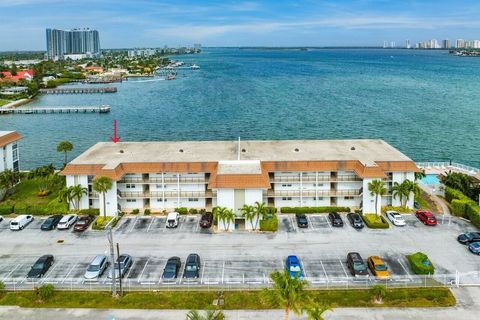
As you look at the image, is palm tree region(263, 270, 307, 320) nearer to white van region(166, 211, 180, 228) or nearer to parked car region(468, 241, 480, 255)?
parked car region(468, 241, 480, 255)

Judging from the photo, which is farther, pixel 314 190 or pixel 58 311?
pixel 314 190

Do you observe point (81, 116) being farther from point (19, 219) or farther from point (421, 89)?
point (421, 89)

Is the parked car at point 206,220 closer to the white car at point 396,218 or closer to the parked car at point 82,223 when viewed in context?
the parked car at point 82,223

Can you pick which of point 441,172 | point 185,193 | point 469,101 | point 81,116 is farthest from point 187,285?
point 469,101

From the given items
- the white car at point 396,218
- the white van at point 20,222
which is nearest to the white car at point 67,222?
the white van at point 20,222

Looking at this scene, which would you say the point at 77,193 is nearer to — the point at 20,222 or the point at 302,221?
the point at 20,222

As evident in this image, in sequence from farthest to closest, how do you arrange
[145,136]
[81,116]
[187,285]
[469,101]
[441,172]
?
[469,101] < [81,116] < [145,136] < [441,172] < [187,285]

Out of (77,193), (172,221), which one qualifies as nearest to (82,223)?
(77,193)
